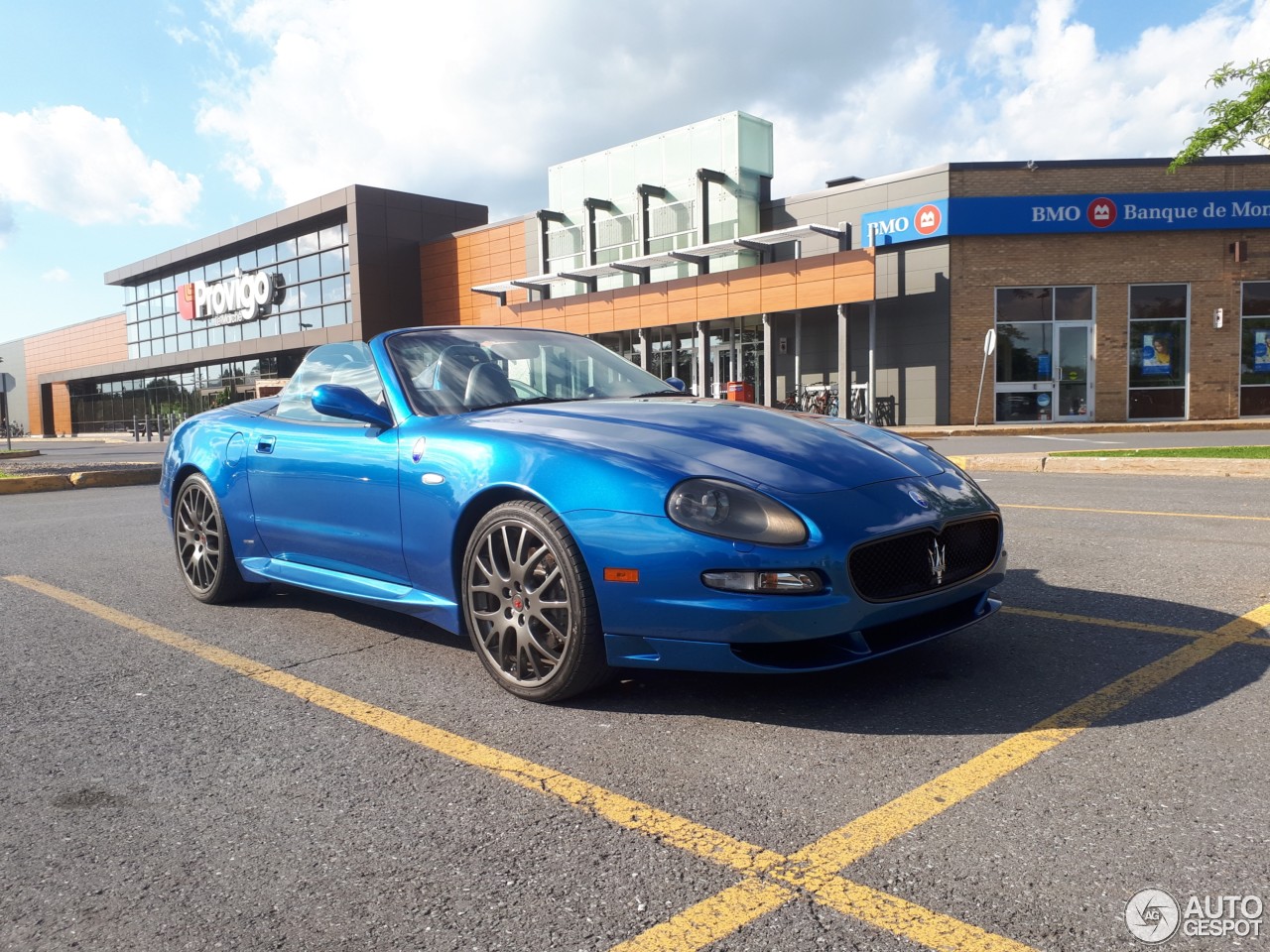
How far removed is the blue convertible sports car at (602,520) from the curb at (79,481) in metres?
11.0

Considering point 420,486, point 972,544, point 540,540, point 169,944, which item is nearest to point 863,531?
point 972,544

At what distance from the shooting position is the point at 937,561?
10.1 feet

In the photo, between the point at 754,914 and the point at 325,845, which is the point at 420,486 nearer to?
the point at 325,845

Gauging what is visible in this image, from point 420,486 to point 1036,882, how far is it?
7.71 ft

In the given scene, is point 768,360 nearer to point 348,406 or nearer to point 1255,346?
point 1255,346

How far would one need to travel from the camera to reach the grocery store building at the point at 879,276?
76.1 feet

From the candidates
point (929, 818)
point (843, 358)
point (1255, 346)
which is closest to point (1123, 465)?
point (929, 818)

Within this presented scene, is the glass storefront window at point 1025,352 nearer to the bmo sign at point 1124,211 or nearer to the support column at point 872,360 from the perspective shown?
the bmo sign at point 1124,211

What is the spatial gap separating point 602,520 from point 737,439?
598 millimetres

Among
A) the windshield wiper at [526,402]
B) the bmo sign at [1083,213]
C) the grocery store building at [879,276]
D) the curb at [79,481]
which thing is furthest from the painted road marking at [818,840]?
the bmo sign at [1083,213]

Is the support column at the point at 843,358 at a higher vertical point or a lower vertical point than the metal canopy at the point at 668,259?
lower

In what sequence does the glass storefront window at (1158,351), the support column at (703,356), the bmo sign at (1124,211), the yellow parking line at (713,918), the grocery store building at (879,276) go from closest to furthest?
the yellow parking line at (713,918) < the bmo sign at (1124,211) < the grocery store building at (879,276) < the glass storefront window at (1158,351) < the support column at (703,356)

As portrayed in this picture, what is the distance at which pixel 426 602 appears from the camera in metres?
3.53

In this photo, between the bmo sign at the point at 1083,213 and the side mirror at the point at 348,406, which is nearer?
the side mirror at the point at 348,406
